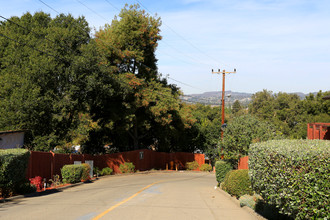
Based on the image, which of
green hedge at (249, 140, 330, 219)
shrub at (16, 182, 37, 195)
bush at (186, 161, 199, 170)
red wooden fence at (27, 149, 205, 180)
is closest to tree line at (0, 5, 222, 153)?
red wooden fence at (27, 149, 205, 180)

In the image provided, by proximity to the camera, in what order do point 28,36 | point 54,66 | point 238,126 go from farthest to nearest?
point 28,36
point 54,66
point 238,126

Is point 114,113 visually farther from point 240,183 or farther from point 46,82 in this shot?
point 240,183

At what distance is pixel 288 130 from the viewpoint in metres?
67.9

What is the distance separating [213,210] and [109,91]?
17.6m

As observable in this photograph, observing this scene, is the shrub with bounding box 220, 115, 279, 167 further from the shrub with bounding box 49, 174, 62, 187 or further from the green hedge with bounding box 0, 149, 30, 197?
the green hedge with bounding box 0, 149, 30, 197

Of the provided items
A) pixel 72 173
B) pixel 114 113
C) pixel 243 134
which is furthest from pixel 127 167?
pixel 243 134

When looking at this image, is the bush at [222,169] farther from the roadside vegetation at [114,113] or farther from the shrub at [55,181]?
the shrub at [55,181]

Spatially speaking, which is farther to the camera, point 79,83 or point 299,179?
point 79,83

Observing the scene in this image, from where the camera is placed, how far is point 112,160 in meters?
34.3

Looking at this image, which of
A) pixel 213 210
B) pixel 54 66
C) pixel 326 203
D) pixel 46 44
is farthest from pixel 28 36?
pixel 326 203

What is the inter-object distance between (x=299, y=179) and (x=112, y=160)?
28.6 metres

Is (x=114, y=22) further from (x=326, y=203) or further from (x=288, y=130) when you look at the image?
(x=288, y=130)

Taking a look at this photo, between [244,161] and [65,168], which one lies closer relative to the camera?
[244,161]

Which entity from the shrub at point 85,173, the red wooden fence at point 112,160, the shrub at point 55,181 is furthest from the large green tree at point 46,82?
the shrub at point 55,181
